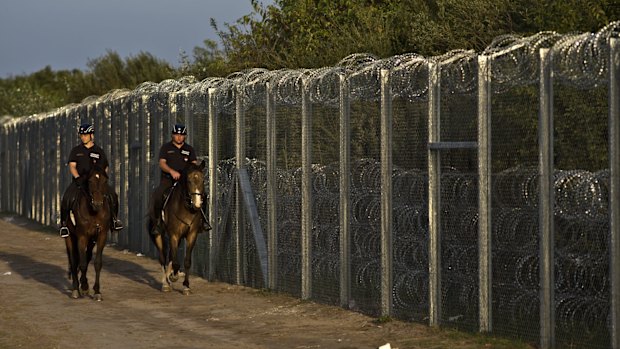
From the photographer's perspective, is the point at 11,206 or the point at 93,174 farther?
the point at 11,206

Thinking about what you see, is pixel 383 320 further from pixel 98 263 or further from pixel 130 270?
pixel 130 270

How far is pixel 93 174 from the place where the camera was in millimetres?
17703

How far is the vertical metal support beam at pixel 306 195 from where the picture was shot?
55.5 ft

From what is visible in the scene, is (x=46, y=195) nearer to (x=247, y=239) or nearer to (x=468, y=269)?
(x=247, y=239)

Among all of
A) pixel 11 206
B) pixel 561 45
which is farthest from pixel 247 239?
pixel 11 206

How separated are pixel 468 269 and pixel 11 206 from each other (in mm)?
32040

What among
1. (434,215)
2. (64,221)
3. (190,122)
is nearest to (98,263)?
(64,221)

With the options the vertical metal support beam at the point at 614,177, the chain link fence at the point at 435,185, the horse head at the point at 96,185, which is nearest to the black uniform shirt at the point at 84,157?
the horse head at the point at 96,185

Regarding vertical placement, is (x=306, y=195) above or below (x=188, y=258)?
above

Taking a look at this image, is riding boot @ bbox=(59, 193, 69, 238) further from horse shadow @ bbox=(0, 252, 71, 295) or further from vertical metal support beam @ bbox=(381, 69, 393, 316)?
vertical metal support beam @ bbox=(381, 69, 393, 316)

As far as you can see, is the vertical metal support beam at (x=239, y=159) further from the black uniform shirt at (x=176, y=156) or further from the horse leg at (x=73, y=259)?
the horse leg at (x=73, y=259)

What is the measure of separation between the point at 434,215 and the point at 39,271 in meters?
10.4

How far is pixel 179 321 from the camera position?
1574cm

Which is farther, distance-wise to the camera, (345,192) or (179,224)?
(179,224)
